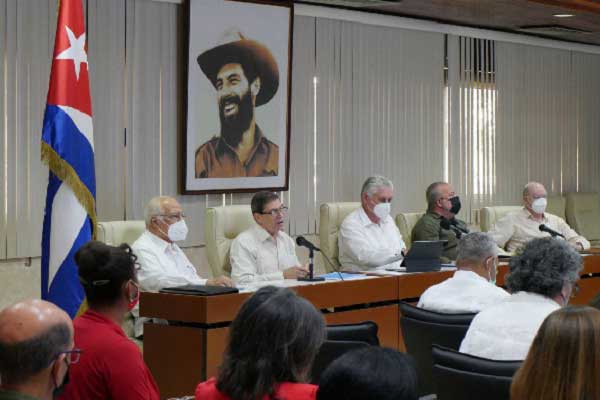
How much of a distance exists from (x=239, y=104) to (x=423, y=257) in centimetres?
230

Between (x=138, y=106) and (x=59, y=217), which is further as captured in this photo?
(x=138, y=106)

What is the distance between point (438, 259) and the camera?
7098mm

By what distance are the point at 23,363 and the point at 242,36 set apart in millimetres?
6197

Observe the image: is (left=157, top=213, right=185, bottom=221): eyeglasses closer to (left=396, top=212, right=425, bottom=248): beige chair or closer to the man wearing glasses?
(left=396, top=212, right=425, bottom=248): beige chair

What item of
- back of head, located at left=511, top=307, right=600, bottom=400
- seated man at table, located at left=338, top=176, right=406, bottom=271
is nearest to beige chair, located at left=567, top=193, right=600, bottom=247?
seated man at table, located at left=338, top=176, right=406, bottom=271

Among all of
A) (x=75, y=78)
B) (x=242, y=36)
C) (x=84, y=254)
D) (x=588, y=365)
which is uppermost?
(x=242, y=36)

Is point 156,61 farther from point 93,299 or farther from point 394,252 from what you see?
point 93,299

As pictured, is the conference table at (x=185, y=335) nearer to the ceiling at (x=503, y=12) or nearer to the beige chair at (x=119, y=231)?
the beige chair at (x=119, y=231)

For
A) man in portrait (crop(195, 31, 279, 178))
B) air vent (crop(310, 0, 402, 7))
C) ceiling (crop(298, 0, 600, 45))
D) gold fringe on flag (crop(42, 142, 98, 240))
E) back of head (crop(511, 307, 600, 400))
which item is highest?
ceiling (crop(298, 0, 600, 45))

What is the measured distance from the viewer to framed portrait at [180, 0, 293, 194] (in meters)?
8.10

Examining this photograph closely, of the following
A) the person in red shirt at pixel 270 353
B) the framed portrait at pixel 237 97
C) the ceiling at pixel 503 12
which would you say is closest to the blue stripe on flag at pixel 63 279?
the person in red shirt at pixel 270 353

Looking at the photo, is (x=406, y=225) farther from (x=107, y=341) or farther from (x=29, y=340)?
(x=29, y=340)

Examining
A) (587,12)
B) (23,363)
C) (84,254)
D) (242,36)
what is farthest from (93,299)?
(587,12)

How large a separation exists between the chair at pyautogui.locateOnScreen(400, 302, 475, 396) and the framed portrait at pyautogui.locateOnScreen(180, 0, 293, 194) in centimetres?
355
